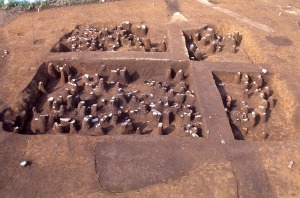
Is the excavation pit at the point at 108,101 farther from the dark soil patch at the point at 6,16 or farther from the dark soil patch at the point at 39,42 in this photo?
the dark soil patch at the point at 6,16

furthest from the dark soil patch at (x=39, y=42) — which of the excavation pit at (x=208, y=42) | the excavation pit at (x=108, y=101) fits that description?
the excavation pit at (x=208, y=42)

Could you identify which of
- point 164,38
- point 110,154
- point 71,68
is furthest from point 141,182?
point 164,38

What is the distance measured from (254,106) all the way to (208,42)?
252cm

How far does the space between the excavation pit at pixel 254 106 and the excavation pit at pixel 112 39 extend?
1.94 m

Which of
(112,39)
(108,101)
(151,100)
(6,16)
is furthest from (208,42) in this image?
(6,16)

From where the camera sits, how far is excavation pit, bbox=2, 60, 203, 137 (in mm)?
5453

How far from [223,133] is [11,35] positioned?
5784mm

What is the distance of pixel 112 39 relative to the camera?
8133mm

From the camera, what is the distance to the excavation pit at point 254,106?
5.77 metres

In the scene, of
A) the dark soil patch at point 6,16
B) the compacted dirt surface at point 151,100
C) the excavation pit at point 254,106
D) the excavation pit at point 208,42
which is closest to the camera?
the compacted dirt surface at point 151,100

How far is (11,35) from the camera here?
26.0 feet

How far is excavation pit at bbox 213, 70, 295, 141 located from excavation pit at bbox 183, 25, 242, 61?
3.91ft

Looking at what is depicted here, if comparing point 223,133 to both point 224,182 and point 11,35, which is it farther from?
point 11,35

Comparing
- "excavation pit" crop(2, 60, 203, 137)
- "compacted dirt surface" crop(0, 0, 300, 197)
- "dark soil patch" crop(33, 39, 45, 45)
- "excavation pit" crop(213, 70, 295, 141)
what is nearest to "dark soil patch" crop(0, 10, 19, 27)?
"compacted dirt surface" crop(0, 0, 300, 197)
